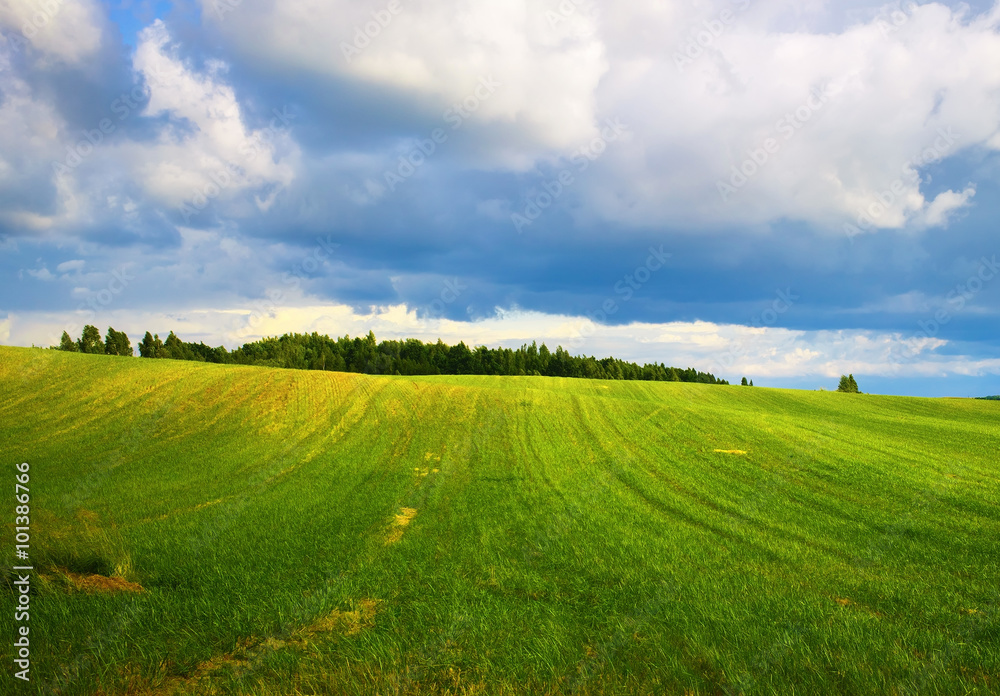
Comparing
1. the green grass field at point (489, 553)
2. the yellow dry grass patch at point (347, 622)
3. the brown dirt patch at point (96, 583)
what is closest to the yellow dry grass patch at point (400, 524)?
the green grass field at point (489, 553)

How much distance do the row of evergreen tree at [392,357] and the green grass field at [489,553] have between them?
8322cm

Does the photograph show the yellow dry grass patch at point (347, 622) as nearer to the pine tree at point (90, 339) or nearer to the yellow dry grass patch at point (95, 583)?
the yellow dry grass patch at point (95, 583)

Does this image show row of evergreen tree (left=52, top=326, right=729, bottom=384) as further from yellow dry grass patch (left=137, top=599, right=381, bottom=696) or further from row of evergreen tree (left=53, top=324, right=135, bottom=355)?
yellow dry grass patch (left=137, top=599, right=381, bottom=696)

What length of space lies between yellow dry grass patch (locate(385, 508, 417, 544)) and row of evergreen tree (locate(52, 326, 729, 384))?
317ft

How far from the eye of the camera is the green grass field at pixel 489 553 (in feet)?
25.3

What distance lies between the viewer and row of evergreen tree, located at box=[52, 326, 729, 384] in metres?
114

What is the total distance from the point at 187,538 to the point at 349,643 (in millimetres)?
9514

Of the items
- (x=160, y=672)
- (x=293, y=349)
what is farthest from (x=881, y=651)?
(x=293, y=349)

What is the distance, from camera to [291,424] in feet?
112

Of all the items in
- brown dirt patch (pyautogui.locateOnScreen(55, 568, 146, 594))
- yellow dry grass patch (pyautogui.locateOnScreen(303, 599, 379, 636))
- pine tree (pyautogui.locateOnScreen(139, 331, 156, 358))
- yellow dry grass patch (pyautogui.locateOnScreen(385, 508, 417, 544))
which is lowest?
yellow dry grass patch (pyautogui.locateOnScreen(385, 508, 417, 544))

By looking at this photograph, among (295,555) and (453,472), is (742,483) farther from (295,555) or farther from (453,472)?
(295,555)

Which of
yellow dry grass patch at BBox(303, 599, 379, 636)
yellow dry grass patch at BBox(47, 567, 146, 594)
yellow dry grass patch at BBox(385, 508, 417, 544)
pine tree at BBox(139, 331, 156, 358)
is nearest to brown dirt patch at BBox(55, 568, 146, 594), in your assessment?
yellow dry grass patch at BBox(47, 567, 146, 594)

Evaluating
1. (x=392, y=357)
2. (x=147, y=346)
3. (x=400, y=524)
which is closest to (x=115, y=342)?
(x=147, y=346)

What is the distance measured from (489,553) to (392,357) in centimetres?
12005
